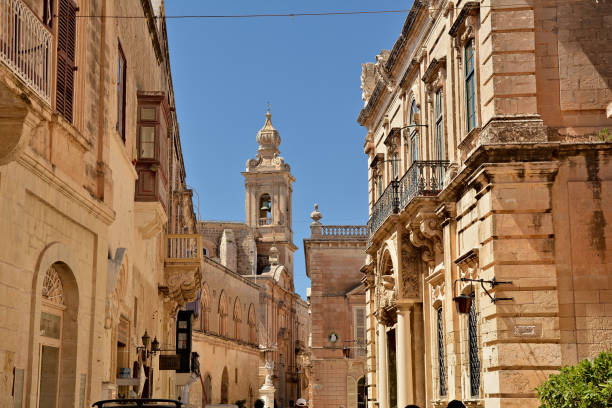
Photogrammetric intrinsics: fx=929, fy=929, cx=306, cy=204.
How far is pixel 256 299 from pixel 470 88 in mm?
48156

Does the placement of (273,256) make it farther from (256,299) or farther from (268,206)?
(256,299)

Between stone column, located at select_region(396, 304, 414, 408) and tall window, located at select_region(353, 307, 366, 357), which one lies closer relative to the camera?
stone column, located at select_region(396, 304, 414, 408)

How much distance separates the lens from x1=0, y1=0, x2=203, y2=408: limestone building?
8.84 metres

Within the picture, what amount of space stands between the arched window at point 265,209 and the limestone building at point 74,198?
5760 cm

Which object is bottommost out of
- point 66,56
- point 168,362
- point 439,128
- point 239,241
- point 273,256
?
point 168,362

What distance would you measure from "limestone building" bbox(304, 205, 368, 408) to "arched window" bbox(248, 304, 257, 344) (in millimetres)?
15131

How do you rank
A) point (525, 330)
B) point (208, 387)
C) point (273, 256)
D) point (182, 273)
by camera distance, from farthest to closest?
1. point (273, 256)
2. point (208, 387)
3. point (182, 273)
4. point (525, 330)

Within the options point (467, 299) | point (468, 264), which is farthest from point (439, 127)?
point (467, 299)

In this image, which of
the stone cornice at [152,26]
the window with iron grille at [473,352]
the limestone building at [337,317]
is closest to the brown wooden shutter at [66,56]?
the stone cornice at [152,26]

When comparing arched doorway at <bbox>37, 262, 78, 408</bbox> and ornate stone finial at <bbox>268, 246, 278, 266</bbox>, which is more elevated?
ornate stone finial at <bbox>268, 246, 278, 266</bbox>

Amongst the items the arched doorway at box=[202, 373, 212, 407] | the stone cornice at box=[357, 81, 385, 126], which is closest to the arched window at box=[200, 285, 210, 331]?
the arched doorway at box=[202, 373, 212, 407]

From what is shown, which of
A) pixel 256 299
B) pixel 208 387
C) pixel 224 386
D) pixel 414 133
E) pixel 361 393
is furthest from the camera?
pixel 256 299

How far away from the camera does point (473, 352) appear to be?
51.7 feet

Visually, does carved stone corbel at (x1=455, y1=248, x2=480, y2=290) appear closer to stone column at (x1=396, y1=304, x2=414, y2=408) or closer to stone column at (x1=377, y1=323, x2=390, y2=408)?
stone column at (x1=396, y1=304, x2=414, y2=408)
